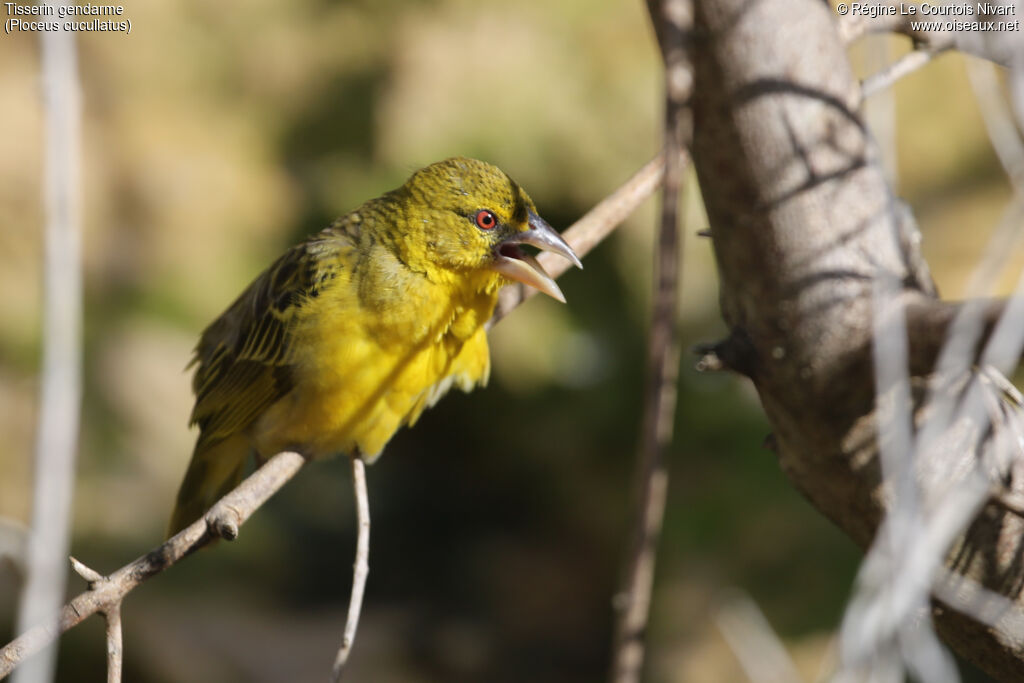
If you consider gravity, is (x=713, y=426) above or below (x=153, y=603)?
above

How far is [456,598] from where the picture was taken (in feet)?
21.7

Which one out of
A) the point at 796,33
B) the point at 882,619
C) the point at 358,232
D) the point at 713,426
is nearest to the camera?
the point at 882,619

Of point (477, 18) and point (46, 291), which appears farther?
point (477, 18)

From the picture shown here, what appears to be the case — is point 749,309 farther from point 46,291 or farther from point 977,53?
point 46,291

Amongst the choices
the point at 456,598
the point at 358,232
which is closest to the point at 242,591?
the point at 456,598

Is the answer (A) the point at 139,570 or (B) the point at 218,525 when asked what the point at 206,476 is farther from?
(A) the point at 139,570

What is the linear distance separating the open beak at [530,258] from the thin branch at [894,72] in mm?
966

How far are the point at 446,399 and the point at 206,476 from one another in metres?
2.78

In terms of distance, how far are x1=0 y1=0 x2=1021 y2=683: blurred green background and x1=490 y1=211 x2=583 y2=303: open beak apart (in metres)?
2.85

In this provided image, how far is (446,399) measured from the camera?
6.39 metres

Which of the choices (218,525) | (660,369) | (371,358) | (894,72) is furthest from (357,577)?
(894,72)

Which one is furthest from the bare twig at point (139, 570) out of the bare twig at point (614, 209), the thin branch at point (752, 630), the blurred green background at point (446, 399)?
the blurred green background at point (446, 399)

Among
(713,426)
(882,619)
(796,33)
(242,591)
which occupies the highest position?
(796,33)

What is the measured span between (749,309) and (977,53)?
0.87 meters
